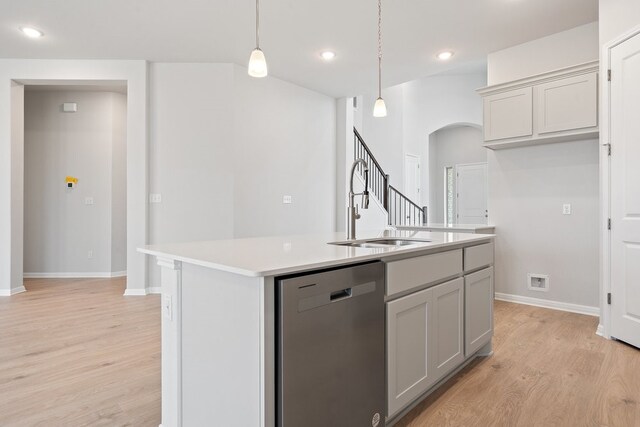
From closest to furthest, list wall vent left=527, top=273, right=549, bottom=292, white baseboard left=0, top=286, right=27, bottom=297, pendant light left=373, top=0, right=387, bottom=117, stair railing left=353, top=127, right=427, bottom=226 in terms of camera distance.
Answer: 1. pendant light left=373, top=0, right=387, bottom=117
2. wall vent left=527, top=273, right=549, bottom=292
3. white baseboard left=0, top=286, right=27, bottom=297
4. stair railing left=353, top=127, right=427, bottom=226

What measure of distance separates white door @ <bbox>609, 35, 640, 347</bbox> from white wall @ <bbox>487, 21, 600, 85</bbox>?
90cm

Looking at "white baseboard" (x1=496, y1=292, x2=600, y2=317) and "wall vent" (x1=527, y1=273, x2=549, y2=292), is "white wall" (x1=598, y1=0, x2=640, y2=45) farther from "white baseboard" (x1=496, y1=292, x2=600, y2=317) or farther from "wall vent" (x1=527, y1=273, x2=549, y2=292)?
"white baseboard" (x1=496, y1=292, x2=600, y2=317)

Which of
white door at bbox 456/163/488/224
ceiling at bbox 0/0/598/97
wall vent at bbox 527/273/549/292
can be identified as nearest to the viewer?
ceiling at bbox 0/0/598/97

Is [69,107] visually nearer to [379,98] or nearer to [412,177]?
[379,98]

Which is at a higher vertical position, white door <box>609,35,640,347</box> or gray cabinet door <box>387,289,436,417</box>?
white door <box>609,35,640,347</box>

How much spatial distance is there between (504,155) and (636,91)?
1.52 m

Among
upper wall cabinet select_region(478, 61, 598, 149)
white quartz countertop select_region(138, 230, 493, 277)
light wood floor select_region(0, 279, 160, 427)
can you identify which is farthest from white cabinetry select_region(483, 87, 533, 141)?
light wood floor select_region(0, 279, 160, 427)

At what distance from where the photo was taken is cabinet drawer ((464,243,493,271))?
2.32m

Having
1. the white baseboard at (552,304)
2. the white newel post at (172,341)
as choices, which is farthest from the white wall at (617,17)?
the white newel post at (172,341)

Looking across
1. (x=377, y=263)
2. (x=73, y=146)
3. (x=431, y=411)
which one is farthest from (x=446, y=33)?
(x=73, y=146)

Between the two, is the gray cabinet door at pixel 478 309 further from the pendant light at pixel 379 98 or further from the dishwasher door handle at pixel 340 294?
the pendant light at pixel 379 98

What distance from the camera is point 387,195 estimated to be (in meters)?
6.95

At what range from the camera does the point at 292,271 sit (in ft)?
4.01

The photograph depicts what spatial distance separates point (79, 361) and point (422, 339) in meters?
2.24
